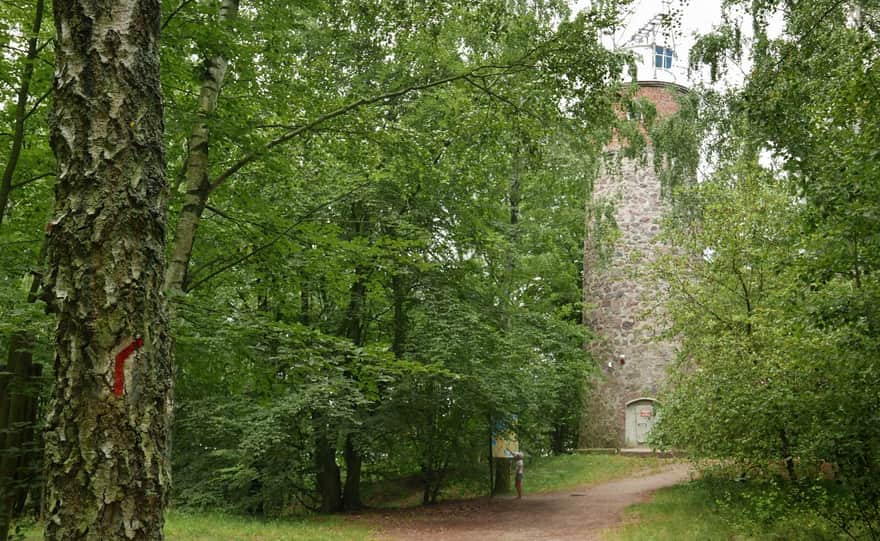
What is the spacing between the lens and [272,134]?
26.4 ft

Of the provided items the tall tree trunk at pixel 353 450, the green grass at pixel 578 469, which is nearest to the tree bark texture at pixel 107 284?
the tall tree trunk at pixel 353 450

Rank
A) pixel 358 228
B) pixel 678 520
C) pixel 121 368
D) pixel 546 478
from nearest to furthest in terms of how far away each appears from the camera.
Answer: pixel 121 368 < pixel 678 520 < pixel 358 228 < pixel 546 478

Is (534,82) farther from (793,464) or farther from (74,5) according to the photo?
(793,464)

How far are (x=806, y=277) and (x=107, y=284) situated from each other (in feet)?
20.4

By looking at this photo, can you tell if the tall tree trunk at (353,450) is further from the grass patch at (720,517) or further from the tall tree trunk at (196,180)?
the tall tree trunk at (196,180)

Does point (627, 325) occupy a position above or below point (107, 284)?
above

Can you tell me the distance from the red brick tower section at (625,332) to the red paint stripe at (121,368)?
21606 mm

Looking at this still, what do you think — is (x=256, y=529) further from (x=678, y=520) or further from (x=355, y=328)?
(x=678, y=520)

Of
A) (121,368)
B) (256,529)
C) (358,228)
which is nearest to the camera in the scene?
(121,368)

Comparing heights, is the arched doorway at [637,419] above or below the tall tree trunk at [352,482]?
above

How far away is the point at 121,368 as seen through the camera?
2625mm

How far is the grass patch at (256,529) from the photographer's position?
11.2 m

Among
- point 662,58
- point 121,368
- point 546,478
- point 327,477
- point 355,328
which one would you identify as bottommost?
point 546,478

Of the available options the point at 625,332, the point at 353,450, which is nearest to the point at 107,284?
the point at 353,450
